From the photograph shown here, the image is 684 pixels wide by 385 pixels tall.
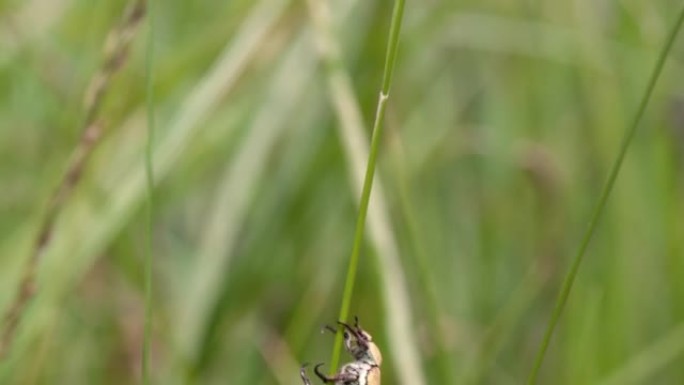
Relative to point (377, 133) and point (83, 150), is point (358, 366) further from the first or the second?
point (83, 150)

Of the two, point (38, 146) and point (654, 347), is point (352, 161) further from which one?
point (38, 146)

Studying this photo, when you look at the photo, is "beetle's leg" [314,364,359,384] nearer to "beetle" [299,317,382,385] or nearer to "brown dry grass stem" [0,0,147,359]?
"beetle" [299,317,382,385]

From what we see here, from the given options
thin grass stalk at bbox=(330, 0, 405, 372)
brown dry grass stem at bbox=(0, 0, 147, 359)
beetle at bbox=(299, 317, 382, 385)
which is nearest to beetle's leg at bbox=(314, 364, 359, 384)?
beetle at bbox=(299, 317, 382, 385)

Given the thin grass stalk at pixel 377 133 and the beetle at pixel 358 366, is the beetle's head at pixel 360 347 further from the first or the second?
the thin grass stalk at pixel 377 133

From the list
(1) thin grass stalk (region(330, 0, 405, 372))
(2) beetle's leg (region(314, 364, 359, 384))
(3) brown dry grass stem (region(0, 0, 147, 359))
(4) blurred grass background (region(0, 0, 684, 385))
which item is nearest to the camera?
(1) thin grass stalk (region(330, 0, 405, 372))

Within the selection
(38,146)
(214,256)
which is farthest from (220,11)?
(214,256)
